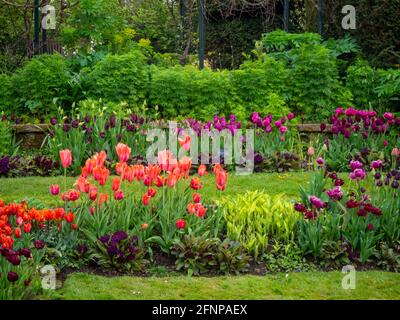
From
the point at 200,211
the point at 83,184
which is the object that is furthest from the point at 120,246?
the point at 200,211

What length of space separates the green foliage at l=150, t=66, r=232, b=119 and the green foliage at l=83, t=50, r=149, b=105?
0.66 ft

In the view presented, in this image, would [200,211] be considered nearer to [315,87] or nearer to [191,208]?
[191,208]

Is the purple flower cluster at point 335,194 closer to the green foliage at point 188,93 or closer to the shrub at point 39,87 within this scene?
the green foliage at point 188,93

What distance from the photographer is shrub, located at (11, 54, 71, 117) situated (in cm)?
905

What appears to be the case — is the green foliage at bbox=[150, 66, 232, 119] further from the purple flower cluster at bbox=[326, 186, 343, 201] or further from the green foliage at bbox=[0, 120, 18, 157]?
the purple flower cluster at bbox=[326, 186, 343, 201]

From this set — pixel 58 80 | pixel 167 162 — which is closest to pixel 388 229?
pixel 167 162

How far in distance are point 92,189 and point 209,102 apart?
4640 mm

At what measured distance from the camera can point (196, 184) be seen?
16.0 ft

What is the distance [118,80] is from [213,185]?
9.37 ft

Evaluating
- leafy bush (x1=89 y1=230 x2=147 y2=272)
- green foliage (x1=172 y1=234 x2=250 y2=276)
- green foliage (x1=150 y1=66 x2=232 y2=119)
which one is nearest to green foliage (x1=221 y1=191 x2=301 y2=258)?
green foliage (x1=172 y1=234 x2=250 y2=276)

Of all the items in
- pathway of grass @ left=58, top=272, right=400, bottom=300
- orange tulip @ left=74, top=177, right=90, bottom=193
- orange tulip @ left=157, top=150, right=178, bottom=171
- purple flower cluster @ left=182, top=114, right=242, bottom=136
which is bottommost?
pathway of grass @ left=58, top=272, right=400, bottom=300

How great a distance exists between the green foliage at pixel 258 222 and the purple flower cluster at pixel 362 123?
2335mm

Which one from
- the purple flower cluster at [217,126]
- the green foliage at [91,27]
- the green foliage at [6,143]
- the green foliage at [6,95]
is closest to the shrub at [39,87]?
the green foliage at [6,95]

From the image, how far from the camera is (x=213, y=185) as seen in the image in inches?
268
